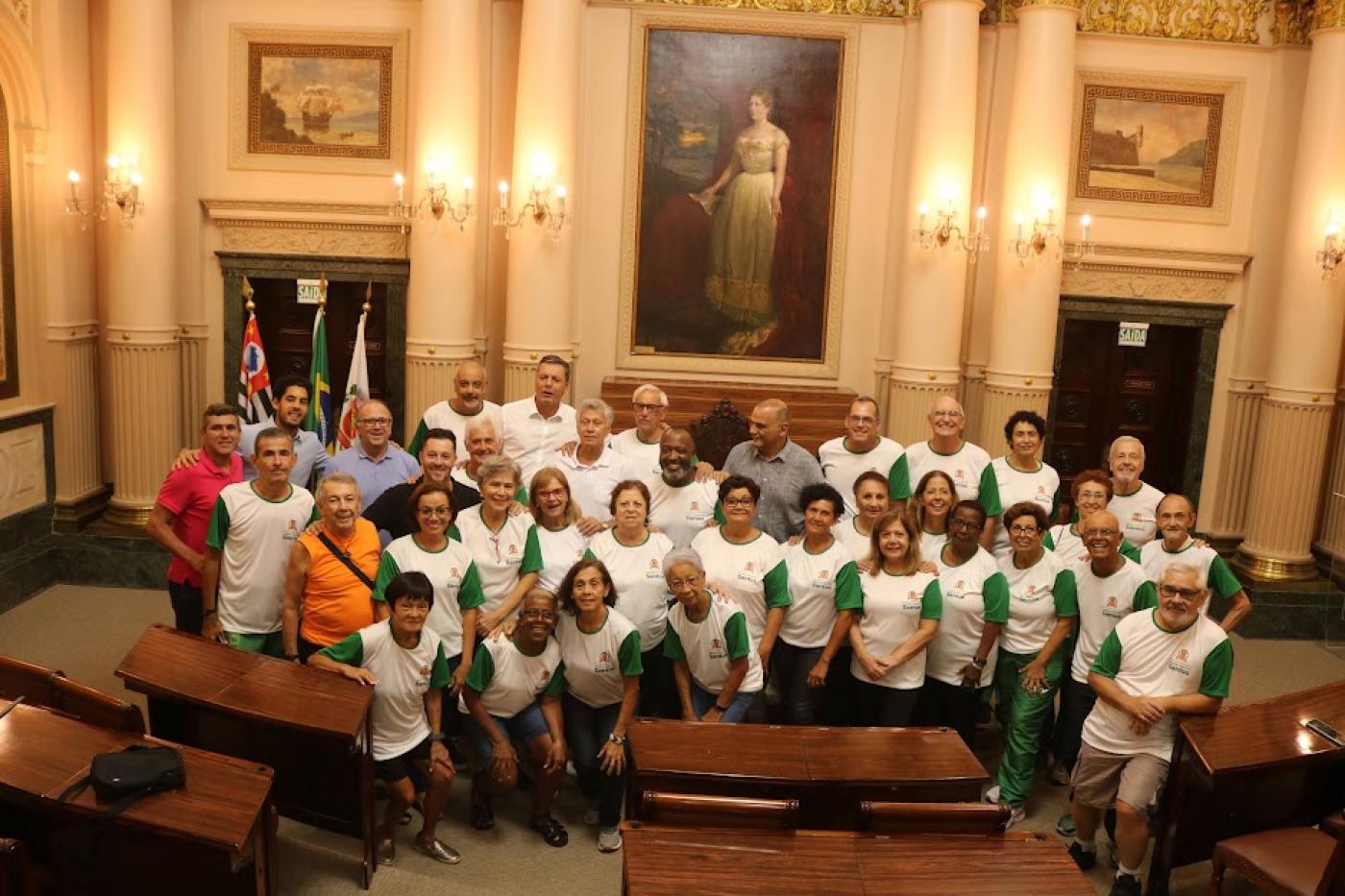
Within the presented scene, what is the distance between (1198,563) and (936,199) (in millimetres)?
5195

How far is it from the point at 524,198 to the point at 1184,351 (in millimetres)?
6602

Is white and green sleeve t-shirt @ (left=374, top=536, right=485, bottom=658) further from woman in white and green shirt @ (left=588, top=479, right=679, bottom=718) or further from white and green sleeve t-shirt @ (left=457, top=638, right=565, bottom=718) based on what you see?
woman in white and green shirt @ (left=588, top=479, right=679, bottom=718)

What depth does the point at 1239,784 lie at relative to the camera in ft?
17.7

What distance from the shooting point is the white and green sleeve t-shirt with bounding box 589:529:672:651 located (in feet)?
20.0

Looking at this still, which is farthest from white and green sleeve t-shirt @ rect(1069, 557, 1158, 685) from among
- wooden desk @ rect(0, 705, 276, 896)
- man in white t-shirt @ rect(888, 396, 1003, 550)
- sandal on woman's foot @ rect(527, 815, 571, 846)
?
wooden desk @ rect(0, 705, 276, 896)

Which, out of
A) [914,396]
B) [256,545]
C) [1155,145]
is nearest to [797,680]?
[256,545]

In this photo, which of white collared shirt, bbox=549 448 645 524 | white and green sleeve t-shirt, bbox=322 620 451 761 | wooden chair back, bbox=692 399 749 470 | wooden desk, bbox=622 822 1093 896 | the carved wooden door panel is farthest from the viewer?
the carved wooden door panel

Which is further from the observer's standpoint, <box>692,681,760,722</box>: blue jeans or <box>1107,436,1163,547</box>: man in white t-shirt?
<box>1107,436,1163,547</box>: man in white t-shirt

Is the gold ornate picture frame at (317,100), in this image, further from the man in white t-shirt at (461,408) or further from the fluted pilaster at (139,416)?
the man in white t-shirt at (461,408)

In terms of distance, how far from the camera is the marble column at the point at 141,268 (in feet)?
33.4

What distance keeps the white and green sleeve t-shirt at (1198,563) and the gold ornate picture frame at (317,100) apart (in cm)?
A: 764

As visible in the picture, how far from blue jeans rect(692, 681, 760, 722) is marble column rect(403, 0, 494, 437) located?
5.33 m

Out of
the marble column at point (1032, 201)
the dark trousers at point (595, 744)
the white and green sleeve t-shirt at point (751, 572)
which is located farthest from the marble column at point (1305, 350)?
the dark trousers at point (595, 744)

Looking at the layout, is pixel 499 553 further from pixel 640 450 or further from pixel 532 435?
pixel 532 435
